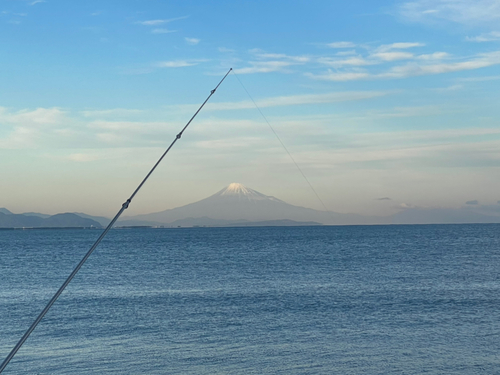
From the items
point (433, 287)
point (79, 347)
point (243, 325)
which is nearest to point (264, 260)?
point (433, 287)

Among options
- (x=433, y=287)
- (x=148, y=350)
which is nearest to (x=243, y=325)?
(x=148, y=350)

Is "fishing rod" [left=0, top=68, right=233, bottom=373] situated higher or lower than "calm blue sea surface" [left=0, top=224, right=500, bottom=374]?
higher

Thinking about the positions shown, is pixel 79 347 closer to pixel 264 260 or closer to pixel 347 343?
pixel 347 343

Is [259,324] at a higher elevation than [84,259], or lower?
lower

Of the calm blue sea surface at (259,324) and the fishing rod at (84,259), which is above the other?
the fishing rod at (84,259)

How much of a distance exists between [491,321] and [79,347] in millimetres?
17806

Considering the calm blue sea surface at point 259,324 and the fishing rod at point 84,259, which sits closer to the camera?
the fishing rod at point 84,259

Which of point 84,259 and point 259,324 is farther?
point 259,324

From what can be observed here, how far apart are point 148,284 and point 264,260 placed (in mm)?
26133

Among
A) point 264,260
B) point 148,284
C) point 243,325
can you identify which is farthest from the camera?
point 264,260

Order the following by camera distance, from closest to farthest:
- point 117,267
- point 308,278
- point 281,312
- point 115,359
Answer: point 115,359, point 281,312, point 308,278, point 117,267

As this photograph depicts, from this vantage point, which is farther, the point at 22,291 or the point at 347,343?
the point at 22,291

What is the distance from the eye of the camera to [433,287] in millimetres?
38062

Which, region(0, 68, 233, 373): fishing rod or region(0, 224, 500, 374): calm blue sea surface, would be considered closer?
region(0, 68, 233, 373): fishing rod
